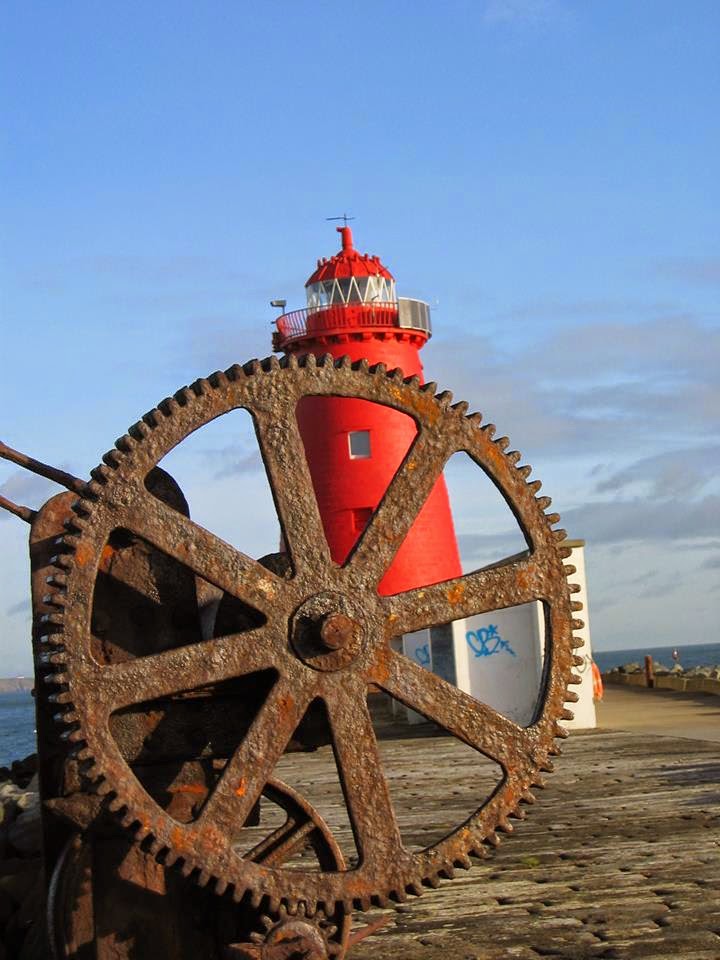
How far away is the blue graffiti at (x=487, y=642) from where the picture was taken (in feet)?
62.7

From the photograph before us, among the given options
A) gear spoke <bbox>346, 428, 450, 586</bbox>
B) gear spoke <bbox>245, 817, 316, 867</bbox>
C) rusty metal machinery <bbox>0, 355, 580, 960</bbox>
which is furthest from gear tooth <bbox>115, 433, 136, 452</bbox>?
gear spoke <bbox>245, 817, 316, 867</bbox>

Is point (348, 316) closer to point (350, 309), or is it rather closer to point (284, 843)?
point (350, 309)

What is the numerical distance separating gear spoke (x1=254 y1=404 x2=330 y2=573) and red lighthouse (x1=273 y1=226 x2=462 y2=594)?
61.5ft

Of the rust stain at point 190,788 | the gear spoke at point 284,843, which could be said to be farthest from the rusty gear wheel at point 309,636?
the gear spoke at point 284,843

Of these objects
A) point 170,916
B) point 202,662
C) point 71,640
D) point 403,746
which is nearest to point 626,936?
point 170,916

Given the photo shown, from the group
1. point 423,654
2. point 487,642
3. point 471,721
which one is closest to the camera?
point 471,721

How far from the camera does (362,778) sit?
5.42m

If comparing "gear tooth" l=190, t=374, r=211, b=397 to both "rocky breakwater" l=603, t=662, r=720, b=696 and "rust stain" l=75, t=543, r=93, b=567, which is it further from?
"rocky breakwater" l=603, t=662, r=720, b=696

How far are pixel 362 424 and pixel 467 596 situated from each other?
67.5 feet

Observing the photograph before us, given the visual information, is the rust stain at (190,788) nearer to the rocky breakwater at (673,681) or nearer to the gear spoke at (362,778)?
the gear spoke at (362,778)

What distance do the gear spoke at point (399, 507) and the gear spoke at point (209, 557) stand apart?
1.30 ft

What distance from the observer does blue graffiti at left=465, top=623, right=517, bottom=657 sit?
62.7 feet

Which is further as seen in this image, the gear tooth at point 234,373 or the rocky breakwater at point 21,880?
the rocky breakwater at point 21,880

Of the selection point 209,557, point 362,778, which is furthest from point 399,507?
point 362,778
